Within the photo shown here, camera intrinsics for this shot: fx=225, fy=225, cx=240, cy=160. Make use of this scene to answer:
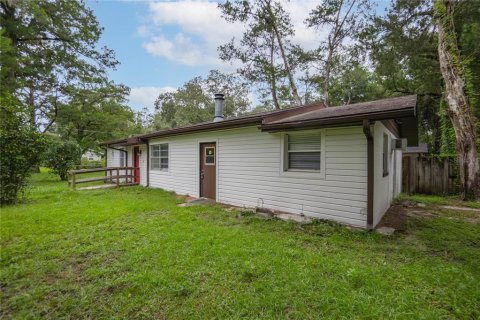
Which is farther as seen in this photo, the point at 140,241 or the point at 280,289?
the point at 140,241

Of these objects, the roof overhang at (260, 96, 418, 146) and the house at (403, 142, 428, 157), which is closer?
the roof overhang at (260, 96, 418, 146)

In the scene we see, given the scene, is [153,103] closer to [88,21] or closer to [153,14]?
[88,21]

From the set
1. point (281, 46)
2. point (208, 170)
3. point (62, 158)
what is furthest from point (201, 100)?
point (208, 170)

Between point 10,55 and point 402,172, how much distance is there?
21.4 m

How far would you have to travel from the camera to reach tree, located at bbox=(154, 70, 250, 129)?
2330 centimetres

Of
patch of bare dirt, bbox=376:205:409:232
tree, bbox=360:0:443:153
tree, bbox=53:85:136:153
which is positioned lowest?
patch of bare dirt, bbox=376:205:409:232

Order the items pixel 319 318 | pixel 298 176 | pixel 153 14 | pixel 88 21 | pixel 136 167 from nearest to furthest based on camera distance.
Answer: pixel 319 318
pixel 298 176
pixel 153 14
pixel 136 167
pixel 88 21

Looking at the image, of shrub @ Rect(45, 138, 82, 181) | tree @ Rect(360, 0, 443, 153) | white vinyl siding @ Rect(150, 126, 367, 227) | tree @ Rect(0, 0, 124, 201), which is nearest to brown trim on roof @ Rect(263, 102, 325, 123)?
white vinyl siding @ Rect(150, 126, 367, 227)

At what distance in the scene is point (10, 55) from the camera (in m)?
12.9

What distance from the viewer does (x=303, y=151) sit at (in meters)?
5.34

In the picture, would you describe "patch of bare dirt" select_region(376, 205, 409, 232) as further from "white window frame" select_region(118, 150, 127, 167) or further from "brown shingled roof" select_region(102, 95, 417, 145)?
"white window frame" select_region(118, 150, 127, 167)

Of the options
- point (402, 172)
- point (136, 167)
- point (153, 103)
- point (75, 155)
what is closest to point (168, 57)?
point (136, 167)

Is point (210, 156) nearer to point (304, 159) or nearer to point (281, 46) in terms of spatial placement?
point (304, 159)

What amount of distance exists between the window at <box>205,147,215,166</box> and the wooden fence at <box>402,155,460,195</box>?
7.99 meters
